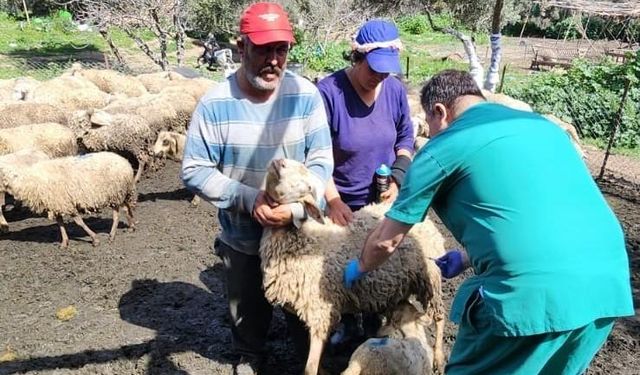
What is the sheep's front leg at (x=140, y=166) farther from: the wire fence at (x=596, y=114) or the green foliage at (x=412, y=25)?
the green foliage at (x=412, y=25)

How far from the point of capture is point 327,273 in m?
3.38

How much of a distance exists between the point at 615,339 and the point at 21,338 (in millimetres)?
4503

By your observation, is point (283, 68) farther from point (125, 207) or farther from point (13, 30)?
point (13, 30)

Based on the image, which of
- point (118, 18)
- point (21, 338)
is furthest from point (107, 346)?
point (118, 18)

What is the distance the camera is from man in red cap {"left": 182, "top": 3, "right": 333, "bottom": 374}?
2764mm

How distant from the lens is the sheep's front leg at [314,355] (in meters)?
3.35

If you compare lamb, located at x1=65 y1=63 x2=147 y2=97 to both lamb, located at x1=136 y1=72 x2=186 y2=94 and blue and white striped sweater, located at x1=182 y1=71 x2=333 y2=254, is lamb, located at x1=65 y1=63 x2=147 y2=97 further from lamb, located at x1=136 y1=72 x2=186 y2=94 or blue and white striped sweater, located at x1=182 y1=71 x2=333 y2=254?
blue and white striped sweater, located at x1=182 y1=71 x2=333 y2=254

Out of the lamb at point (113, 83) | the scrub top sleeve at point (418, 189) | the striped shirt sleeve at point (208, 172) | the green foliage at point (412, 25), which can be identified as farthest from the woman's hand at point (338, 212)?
the green foliage at point (412, 25)

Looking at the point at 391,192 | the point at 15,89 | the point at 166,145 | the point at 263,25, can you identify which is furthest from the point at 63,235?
the point at 15,89

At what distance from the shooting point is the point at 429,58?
27.6 meters

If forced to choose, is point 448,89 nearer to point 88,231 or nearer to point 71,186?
point 71,186

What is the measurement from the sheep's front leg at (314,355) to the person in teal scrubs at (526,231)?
144cm

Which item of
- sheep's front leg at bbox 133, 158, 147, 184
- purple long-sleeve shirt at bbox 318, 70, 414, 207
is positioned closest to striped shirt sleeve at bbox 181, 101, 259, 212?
purple long-sleeve shirt at bbox 318, 70, 414, 207

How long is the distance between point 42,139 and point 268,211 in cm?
668
